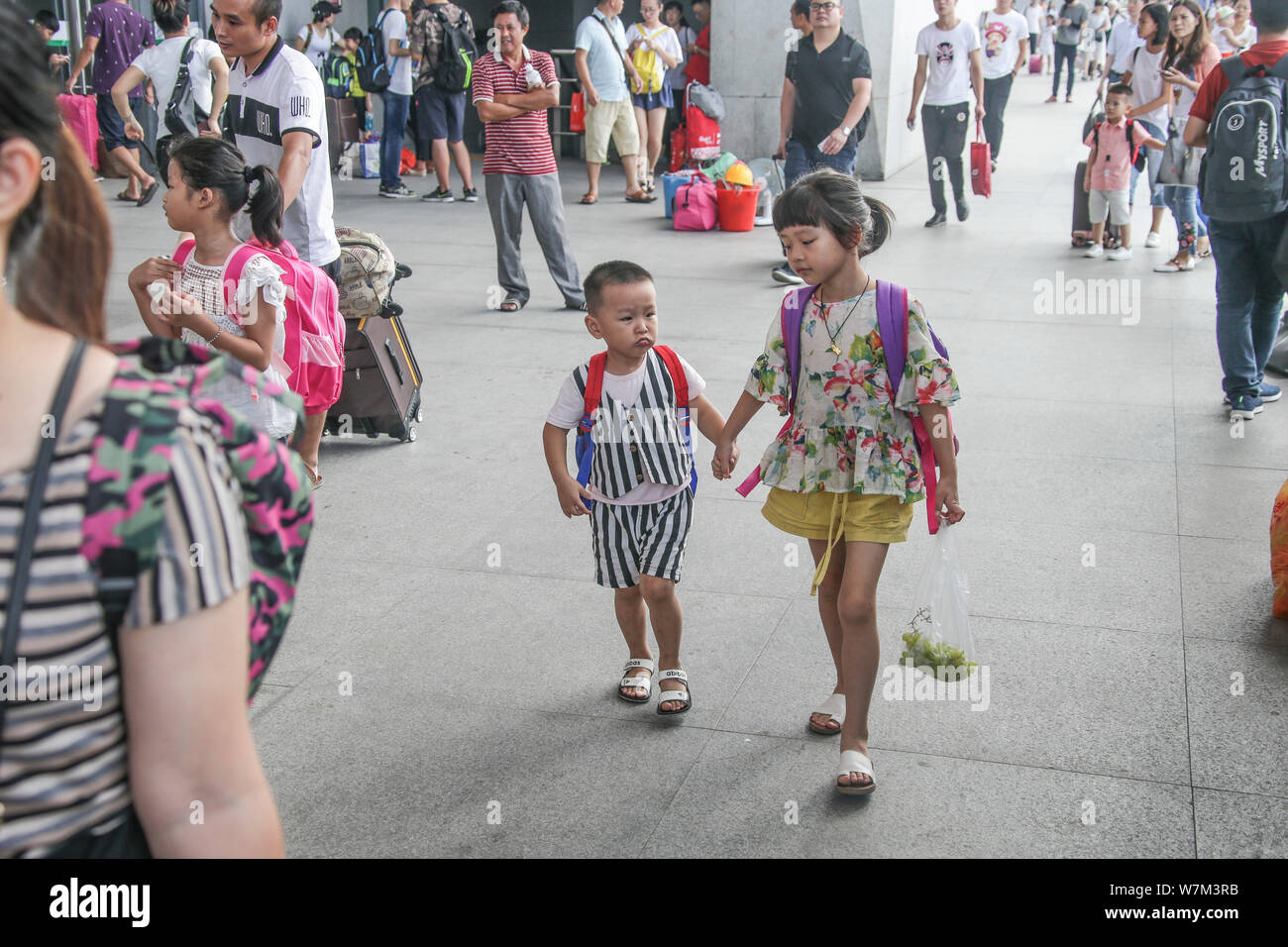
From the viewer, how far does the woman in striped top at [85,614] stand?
1.21 metres

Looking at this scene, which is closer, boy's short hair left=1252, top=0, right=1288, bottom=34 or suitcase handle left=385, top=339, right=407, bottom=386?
boy's short hair left=1252, top=0, right=1288, bottom=34

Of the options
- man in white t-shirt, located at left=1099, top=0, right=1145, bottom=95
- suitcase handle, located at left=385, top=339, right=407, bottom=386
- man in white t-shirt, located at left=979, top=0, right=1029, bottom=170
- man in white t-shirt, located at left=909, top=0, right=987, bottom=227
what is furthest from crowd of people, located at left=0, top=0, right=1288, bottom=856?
man in white t-shirt, located at left=979, top=0, right=1029, bottom=170

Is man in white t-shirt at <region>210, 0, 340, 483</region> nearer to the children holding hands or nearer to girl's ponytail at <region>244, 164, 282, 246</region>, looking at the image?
girl's ponytail at <region>244, 164, 282, 246</region>

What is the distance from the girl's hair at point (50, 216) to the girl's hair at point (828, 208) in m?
2.34

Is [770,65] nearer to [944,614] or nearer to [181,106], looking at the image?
[181,106]

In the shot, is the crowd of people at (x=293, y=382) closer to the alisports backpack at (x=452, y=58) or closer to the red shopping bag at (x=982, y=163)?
the red shopping bag at (x=982, y=163)

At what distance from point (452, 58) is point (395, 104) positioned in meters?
1.22

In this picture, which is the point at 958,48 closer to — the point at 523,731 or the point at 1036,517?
the point at 1036,517

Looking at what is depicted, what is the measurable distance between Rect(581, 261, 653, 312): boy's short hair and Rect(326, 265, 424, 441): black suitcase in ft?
9.29

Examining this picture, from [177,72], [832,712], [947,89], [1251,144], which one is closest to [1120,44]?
[947,89]

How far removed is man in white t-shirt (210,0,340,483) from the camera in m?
5.52

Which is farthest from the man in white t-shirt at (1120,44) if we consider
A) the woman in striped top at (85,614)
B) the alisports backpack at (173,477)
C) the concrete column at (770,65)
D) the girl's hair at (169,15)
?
the woman in striped top at (85,614)

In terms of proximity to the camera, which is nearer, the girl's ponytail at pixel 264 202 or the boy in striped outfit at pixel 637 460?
the boy in striped outfit at pixel 637 460
